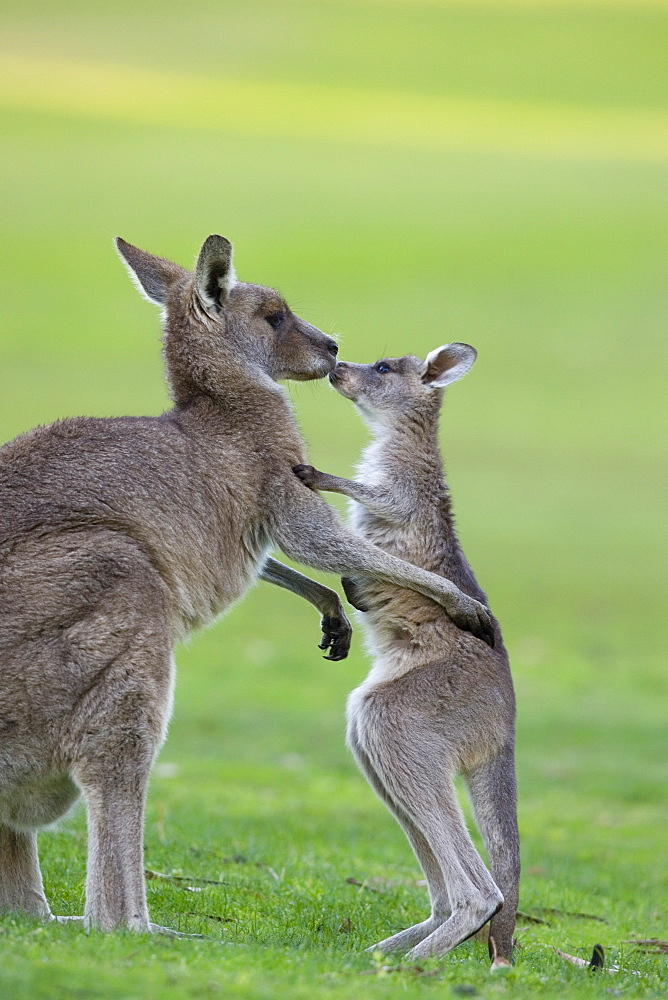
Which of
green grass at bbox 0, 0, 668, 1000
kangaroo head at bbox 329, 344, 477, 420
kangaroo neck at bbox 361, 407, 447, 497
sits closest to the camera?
green grass at bbox 0, 0, 668, 1000

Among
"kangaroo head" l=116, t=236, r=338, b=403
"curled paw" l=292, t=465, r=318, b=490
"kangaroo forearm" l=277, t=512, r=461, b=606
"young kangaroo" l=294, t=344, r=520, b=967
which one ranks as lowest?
"young kangaroo" l=294, t=344, r=520, b=967

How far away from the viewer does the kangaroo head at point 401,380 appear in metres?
7.84

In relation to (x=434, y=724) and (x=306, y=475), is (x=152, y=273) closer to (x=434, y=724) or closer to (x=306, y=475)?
(x=306, y=475)

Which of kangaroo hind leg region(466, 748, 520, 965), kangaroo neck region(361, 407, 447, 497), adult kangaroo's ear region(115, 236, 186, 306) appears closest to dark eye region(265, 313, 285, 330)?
adult kangaroo's ear region(115, 236, 186, 306)

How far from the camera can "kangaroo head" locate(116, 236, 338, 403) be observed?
6.86 m

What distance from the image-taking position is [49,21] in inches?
1950

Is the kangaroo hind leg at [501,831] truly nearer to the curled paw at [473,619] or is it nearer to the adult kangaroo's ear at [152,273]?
the curled paw at [473,619]

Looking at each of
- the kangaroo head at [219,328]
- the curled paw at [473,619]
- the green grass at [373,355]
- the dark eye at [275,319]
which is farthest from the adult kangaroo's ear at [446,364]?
the curled paw at [473,619]

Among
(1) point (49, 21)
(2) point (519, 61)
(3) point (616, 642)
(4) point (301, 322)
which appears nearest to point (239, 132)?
(1) point (49, 21)

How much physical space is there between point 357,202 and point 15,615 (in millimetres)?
43242

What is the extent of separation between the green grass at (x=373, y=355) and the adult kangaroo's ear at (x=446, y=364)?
0.69 m

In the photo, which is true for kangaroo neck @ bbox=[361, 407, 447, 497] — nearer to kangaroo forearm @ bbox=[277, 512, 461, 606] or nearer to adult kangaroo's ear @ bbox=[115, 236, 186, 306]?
kangaroo forearm @ bbox=[277, 512, 461, 606]

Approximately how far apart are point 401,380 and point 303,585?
145cm

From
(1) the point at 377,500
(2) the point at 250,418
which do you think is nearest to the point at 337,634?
(1) the point at 377,500
